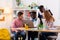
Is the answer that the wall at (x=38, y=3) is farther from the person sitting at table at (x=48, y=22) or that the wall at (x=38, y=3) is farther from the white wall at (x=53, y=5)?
the person sitting at table at (x=48, y=22)

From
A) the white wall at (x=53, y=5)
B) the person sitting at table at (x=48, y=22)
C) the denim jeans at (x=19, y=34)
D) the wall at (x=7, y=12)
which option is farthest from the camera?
the wall at (x=7, y=12)

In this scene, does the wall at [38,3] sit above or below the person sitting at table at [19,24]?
above

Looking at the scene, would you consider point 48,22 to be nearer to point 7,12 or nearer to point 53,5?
point 53,5

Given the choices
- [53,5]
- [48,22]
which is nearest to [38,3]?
[53,5]

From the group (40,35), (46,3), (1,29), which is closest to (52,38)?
(40,35)

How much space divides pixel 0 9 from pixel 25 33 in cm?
102

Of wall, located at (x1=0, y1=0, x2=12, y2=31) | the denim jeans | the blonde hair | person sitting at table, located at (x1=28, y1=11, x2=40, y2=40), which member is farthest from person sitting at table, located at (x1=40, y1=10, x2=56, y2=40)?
wall, located at (x1=0, y1=0, x2=12, y2=31)

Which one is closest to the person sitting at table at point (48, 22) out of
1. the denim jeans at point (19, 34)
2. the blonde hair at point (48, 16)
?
the blonde hair at point (48, 16)

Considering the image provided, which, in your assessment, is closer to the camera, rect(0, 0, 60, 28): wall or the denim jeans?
the denim jeans

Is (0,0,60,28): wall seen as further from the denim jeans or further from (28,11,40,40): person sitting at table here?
the denim jeans

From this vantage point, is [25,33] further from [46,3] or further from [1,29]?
[46,3]

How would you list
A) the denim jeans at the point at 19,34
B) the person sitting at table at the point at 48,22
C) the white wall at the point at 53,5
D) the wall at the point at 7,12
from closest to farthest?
1. the person sitting at table at the point at 48,22
2. the denim jeans at the point at 19,34
3. the white wall at the point at 53,5
4. the wall at the point at 7,12

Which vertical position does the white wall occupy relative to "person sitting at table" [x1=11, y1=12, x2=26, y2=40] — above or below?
above

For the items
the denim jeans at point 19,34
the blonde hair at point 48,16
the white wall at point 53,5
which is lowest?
the denim jeans at point 19,34
